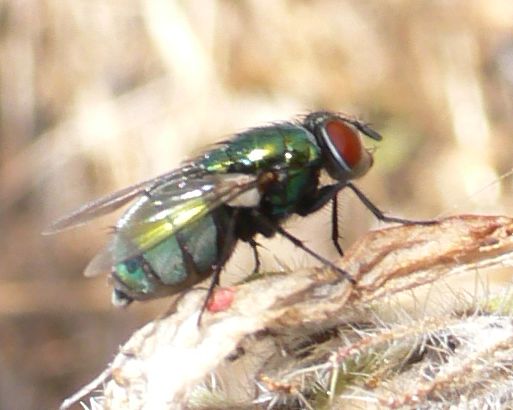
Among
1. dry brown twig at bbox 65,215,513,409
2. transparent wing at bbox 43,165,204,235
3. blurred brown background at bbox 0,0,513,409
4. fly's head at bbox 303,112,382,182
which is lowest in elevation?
blurred brown background at bbox 0,0,513,409

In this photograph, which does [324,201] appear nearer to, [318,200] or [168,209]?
[318,200]

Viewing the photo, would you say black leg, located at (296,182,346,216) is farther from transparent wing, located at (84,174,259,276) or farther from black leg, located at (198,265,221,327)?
black leg, located at (198,265,221,327)

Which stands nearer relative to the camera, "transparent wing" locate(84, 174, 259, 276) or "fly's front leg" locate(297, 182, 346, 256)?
"transparent wing" locate(84, 174, 259, 276)

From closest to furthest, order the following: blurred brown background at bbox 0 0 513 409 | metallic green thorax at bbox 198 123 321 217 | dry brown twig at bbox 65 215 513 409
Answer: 1. dry brown twig at bbox 65 215 513 409
2. metallic green thorax at bbox 198 123 321 217
3. blurred brown background at bbox 0 0 513 409

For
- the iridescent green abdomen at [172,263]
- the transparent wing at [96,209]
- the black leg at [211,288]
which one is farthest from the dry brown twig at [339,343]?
the transparent wing at [96,209]

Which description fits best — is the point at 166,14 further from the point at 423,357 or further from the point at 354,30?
the point at 423,357

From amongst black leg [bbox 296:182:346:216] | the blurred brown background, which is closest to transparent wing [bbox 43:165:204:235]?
black leg [bbox 296:182:346:216]

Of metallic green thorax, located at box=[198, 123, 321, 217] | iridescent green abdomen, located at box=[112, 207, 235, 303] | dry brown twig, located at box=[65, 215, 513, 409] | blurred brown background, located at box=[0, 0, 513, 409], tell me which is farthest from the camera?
blurred brown background, located at box=[0, 0, 513, 409]
